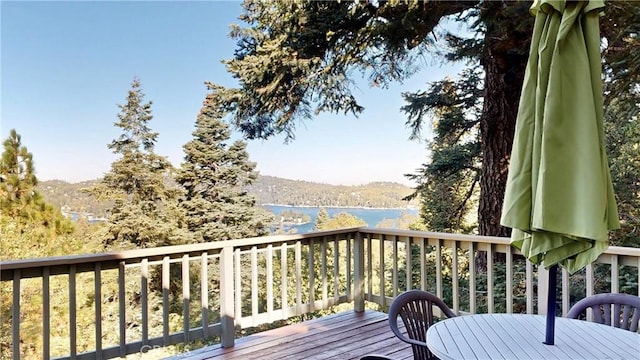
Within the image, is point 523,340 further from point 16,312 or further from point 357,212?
point 357,212

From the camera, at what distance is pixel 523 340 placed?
5.74 feet

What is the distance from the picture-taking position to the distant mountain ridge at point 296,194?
10398 millimetres

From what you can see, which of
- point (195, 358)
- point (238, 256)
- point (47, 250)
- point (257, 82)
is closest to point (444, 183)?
point (257, 82)

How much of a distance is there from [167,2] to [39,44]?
3.57 meters

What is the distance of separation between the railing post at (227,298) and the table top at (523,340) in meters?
2.19

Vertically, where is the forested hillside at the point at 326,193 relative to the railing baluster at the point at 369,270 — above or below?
above

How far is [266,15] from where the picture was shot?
7.10 metres

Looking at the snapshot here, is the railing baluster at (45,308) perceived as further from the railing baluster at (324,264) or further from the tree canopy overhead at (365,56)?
the tree canopy overhead at (365,56)

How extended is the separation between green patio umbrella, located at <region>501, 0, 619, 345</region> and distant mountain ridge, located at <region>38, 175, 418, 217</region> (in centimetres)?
788

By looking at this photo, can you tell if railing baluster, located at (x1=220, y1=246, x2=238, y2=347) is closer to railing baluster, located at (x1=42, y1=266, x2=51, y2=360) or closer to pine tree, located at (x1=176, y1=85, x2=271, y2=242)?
railing baluster, located at (x1=42, y1=266, x2=51, y2=360)

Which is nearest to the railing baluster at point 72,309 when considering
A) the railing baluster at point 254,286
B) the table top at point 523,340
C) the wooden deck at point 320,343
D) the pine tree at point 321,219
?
the wooden deck at point 320,343

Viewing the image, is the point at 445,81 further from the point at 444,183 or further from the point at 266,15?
the point at 266,15

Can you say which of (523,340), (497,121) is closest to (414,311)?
(523,340)

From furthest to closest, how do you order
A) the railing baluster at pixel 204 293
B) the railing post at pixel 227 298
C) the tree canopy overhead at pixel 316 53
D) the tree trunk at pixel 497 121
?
the tree trunk at pixel 497 121, the tree canopy overhead at pixel 316 53, the railing post at pixel 227 298, the railing baluster at pixel 204 293
